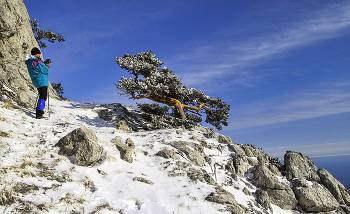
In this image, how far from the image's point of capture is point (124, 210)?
4.74m

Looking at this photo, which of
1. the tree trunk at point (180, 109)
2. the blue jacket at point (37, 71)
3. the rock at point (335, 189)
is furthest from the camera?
the tree trunk at point (180, 109)

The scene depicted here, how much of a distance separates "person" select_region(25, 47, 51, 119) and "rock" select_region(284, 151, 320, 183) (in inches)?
458

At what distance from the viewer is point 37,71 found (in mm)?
8781

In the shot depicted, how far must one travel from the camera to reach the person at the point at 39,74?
8695mm

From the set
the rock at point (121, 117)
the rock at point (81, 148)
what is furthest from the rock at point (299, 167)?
the rock at point (121, 117)

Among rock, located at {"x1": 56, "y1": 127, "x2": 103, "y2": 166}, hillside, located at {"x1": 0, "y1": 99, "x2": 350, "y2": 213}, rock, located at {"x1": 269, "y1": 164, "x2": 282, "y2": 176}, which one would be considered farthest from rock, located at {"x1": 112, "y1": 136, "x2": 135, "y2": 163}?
rock, located at {"x1": 269, "y1": 164, "x2": 282, "y2": 176}

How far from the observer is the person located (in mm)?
8695

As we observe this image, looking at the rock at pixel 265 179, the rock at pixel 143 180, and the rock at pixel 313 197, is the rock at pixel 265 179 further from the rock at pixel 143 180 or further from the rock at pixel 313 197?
the rock at pixel 143 180

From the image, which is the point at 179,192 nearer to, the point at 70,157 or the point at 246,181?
the point at 70,157

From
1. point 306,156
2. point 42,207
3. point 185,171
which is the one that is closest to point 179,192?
point 185,171

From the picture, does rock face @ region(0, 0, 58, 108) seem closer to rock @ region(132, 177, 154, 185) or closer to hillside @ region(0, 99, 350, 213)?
hillside @ region(0, 99, 350, 213)

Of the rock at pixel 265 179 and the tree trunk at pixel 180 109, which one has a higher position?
the tree trunk at pixel 180 109

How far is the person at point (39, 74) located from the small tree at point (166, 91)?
19.9 feet

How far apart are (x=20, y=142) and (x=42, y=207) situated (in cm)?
302
